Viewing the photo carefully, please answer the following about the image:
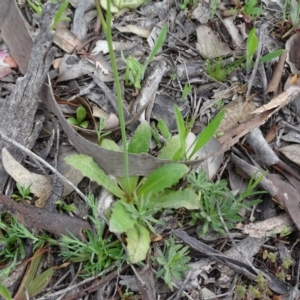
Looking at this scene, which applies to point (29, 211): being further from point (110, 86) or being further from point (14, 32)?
point (14, 32)

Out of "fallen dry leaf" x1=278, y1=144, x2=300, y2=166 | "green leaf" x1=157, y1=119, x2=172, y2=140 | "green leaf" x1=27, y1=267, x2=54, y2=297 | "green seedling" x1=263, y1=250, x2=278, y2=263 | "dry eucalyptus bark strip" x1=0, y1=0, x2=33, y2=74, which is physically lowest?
"green seedling" x1=263, y1=250, x2=278, y2=263

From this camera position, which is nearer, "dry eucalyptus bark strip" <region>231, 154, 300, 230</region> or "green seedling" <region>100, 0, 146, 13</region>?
"dry eucalyptus bark strip" <region>231, 154, 300, 230</region>

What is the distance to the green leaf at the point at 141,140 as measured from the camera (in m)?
1.51

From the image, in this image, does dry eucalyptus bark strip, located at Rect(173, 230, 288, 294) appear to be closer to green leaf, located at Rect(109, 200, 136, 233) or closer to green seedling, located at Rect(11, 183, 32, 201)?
green leaf, located at Rect(109, 200, 136, 233)

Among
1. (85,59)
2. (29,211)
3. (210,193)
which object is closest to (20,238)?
(29,211)

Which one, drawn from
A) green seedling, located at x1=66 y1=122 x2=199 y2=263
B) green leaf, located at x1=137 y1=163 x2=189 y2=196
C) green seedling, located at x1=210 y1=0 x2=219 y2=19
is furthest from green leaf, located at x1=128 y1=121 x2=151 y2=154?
green seedling, located at x1=210 y1=0 x2=219 y2=19

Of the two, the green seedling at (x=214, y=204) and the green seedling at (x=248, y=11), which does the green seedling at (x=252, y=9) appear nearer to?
the green seedling at (x=248, y=11)

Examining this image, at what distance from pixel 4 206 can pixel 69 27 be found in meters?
0.78

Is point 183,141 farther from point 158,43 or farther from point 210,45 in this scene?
point 210,45

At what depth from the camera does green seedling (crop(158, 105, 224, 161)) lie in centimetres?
143

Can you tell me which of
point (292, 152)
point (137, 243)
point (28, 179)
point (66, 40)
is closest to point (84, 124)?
point (28, 179)

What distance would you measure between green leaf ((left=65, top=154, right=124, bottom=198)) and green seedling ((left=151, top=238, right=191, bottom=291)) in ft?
0.70

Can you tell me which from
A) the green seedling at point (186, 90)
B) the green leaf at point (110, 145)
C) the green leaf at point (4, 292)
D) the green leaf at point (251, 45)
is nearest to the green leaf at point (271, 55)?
the green leaf at point (251, 45)

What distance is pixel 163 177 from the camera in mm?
1419
